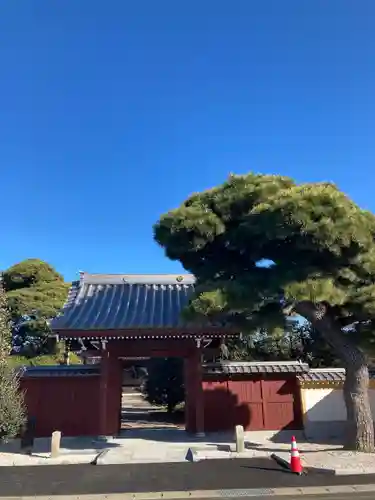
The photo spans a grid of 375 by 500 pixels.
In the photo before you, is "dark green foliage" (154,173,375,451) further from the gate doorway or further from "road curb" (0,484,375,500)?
the gate doorway

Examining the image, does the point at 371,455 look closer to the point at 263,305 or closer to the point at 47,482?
the point at 263,305

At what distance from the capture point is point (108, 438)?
1416cm

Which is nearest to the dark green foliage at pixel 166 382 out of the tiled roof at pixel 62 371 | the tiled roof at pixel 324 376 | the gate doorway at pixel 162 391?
the gate doorway at pixel 162 391

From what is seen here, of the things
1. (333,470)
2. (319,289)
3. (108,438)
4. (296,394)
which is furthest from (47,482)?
(296,394)

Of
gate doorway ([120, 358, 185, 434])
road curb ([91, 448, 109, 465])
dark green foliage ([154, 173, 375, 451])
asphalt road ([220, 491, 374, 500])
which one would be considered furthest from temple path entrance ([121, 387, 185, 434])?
asphalt road ([220, 491, 374, 500])

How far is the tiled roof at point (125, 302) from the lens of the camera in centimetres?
1391

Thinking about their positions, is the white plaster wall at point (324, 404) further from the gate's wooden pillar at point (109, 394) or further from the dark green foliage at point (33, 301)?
the dark green foliage at point (33, 301)

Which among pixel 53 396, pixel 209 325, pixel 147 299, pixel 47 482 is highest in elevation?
pixel 147 299

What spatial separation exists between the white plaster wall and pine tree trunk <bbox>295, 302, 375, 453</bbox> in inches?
177

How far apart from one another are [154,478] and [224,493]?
209 centimetres

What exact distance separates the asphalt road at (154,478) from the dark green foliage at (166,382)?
11508 mm

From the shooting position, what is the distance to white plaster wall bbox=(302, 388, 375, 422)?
51.2ft

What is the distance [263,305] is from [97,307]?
6600 millimetres

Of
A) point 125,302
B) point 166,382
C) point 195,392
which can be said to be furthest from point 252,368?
point 166,382
